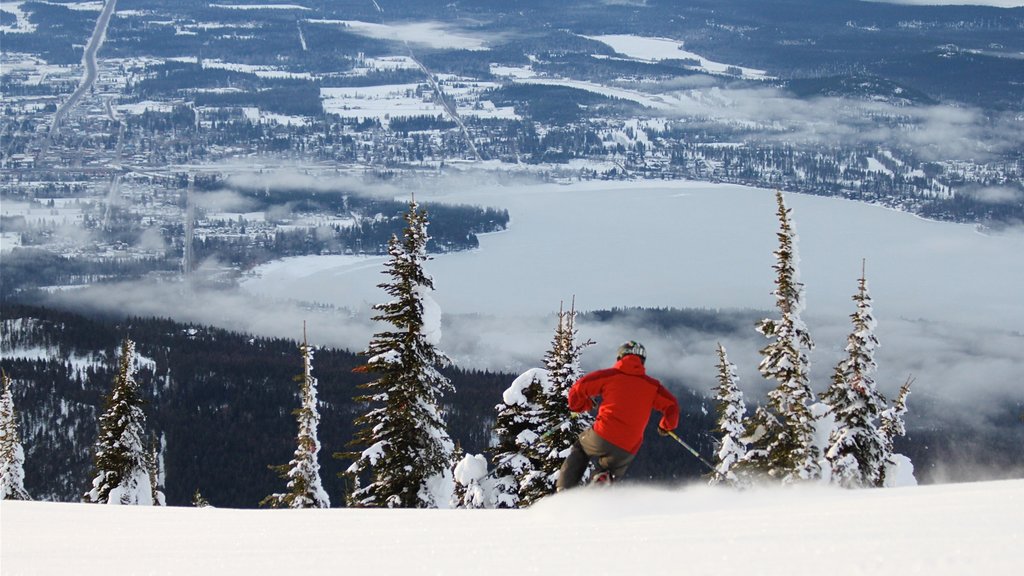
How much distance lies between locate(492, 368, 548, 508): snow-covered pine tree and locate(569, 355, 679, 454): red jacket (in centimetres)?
722

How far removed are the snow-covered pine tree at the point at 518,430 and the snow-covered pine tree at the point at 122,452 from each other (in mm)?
7939

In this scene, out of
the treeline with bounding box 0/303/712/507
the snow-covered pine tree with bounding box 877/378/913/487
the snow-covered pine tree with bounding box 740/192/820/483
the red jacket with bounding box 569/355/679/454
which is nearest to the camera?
the red jacket with bounding box 569/355/679/454

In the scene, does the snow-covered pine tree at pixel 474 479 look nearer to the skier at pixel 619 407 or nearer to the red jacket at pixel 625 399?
the skier at pixel 619 407

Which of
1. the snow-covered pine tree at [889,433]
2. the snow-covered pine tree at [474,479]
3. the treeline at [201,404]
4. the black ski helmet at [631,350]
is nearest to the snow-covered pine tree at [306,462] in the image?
the snow-covered pine tree at [474,479]

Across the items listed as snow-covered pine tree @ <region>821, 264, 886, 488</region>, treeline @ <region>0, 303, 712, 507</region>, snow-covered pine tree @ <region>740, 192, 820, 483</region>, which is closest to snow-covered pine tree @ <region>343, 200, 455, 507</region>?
snow-covered pine tree @ <region>740, 192, 820, 483</region>

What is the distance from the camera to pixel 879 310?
191875 mm

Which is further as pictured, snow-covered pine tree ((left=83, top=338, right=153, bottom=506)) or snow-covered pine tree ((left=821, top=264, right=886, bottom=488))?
snow-covered pine tree ((left=83, top=338, right=153, bottom=506))

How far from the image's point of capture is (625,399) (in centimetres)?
942

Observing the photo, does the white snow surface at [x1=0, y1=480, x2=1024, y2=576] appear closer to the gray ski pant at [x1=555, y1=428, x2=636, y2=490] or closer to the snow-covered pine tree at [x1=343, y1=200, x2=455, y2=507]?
the gray ski pant at [x1=555, y1=428, x2=636, y2=490]

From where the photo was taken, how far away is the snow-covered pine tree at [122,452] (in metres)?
20.4

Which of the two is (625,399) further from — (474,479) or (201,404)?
(201,404)

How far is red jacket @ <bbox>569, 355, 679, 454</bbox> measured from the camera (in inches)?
370

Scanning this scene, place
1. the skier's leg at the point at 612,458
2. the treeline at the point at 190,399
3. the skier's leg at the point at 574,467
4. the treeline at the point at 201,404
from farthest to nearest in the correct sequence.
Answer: the treeline at the point at 190,399
the treeline at the point at 201,404
the skier's leg at the point at 574,467
the skier's leg at the point at 612,458

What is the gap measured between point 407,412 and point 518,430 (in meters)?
2.13
